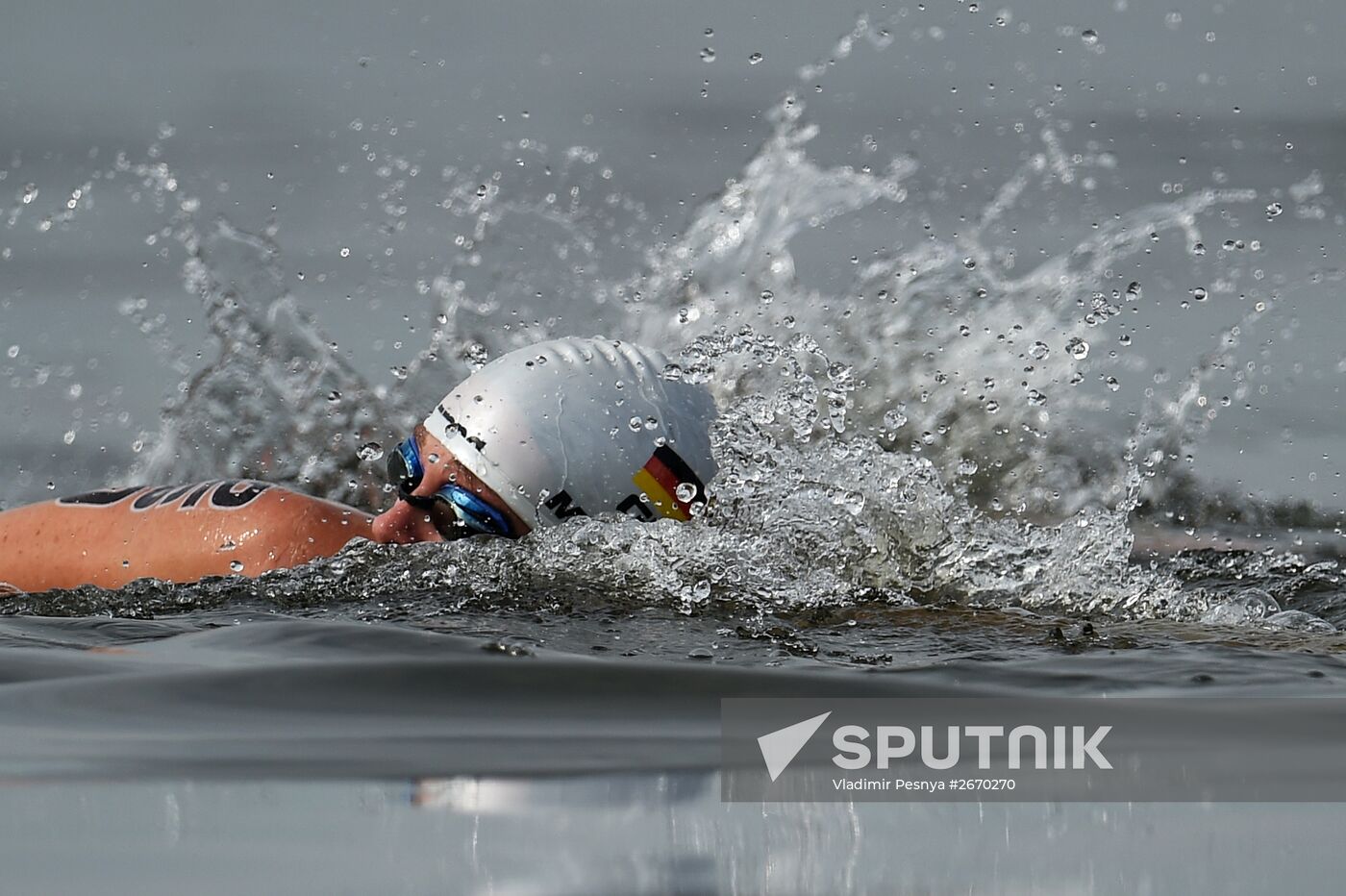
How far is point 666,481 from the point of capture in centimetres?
504

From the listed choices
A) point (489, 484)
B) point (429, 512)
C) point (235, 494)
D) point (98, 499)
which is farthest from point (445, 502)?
point (98, 499)

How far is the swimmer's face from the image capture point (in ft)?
16.6

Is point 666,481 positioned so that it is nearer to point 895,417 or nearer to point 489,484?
point 489,484

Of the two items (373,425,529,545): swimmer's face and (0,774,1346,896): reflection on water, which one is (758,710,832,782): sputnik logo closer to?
(0,774,1346,896): reflection on water

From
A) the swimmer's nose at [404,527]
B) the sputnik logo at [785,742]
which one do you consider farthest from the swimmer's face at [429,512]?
the sputnik logo at [785,742]

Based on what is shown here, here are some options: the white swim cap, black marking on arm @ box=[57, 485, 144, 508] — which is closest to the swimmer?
the white swim cap

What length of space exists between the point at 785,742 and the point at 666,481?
2.47 metres

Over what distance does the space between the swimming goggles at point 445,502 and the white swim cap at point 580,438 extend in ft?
0.25

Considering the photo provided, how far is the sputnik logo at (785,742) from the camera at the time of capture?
2436mm

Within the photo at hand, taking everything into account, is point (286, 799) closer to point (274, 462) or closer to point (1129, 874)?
point (1129, 874)

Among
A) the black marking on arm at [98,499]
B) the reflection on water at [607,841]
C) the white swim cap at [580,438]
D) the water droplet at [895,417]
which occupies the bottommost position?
the reflection on water at [607,841]

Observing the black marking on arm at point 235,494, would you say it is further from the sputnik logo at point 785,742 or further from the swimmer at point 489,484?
the sputnik logo at point 785,742

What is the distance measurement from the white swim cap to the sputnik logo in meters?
2.25

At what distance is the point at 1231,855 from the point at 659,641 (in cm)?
188
